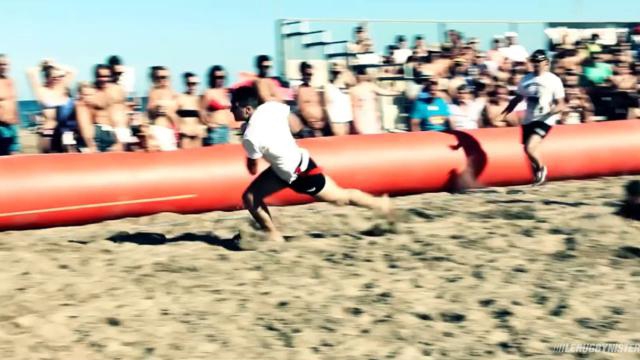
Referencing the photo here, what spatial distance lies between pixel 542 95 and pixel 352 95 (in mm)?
2439

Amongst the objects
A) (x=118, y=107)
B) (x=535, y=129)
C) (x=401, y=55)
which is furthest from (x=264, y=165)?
(x=401, y=55)

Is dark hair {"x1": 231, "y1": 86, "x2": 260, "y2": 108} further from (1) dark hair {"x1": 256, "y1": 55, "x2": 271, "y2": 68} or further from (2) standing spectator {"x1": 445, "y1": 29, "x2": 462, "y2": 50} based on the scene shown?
(2) standing spectator {"x1": 445, "y1": 29, "x2": 462, "y2": 50}

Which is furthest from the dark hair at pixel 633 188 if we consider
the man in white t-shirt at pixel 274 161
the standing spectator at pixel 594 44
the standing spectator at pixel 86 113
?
the standing spectator at pixel 594 44

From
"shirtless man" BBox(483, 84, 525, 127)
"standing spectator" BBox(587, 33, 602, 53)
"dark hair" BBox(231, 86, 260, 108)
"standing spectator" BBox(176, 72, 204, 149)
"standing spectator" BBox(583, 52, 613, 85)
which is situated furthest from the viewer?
"standing spectator" BBox(587, 33, 602, 53)

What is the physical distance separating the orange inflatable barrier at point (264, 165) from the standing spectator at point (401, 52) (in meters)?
2.90

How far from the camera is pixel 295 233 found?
7.05m

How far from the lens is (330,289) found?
5.27m

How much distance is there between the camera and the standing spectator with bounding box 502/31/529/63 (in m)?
12.7

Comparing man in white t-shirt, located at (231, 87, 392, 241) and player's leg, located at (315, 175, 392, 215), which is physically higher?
man in white t-shirt, located at (231, 87, 392, 241)

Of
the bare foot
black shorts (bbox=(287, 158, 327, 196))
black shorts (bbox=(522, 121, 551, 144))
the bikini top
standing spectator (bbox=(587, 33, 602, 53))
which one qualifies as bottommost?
the bare foot

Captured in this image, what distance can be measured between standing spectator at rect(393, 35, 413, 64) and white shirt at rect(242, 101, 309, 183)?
6.36 m

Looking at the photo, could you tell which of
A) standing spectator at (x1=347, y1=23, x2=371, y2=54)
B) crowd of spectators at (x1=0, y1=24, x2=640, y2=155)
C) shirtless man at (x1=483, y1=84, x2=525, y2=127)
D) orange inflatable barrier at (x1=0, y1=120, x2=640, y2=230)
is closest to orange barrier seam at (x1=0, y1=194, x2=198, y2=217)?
orange inflatable barrier at (x1=0, y1=120, x2=640, y2=230)

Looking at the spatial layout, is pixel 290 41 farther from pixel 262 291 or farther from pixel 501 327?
pixel 501 327

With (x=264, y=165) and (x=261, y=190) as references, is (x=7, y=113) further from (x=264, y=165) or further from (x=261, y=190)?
(x=261, y=190)
